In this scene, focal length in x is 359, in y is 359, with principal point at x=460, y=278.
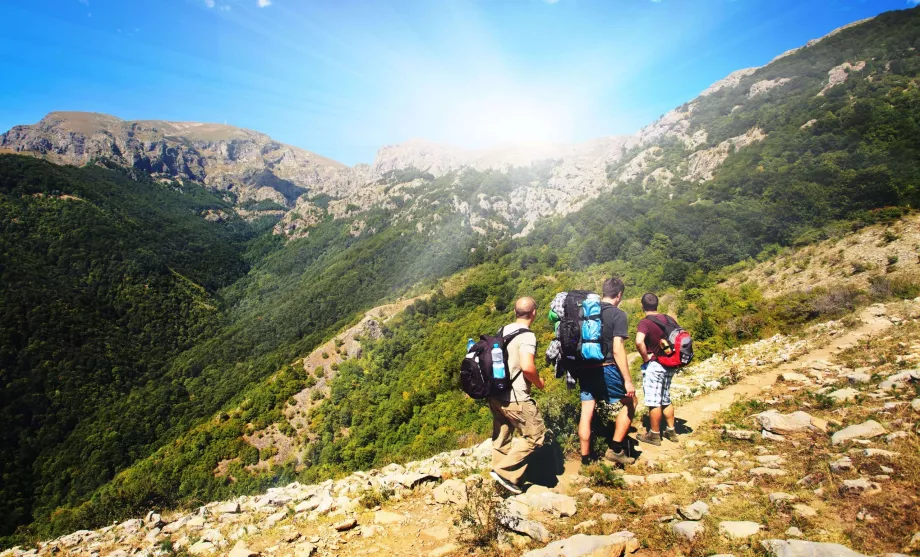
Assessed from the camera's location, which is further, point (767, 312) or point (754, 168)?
point (754, 168)

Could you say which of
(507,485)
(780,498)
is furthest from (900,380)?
(507,485)

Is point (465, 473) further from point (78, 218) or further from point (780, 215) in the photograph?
point (78, 218)

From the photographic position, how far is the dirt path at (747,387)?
5.89 metres

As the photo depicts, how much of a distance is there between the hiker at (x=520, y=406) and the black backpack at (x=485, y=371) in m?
0.06

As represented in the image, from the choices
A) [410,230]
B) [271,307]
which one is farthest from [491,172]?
[271,307]

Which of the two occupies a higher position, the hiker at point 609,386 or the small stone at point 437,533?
the hiker at point 609,386

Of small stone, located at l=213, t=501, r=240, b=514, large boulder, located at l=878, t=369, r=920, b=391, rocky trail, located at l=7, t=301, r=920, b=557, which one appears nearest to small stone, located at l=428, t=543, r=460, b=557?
rocky trail, located at l=7, t=301, r=920, b=557

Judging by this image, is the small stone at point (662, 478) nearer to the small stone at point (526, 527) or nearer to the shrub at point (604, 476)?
the shrub at point (604, 476)

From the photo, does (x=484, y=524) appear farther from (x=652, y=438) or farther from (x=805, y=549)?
(x=652, y=438)

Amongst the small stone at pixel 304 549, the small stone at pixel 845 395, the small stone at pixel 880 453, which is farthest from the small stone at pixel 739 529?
the small stone at pixel 304 549

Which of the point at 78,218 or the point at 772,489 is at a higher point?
the point at 78,218

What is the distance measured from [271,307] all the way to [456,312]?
84.4 metres

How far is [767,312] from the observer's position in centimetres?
1420

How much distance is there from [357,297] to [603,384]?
114572mm
